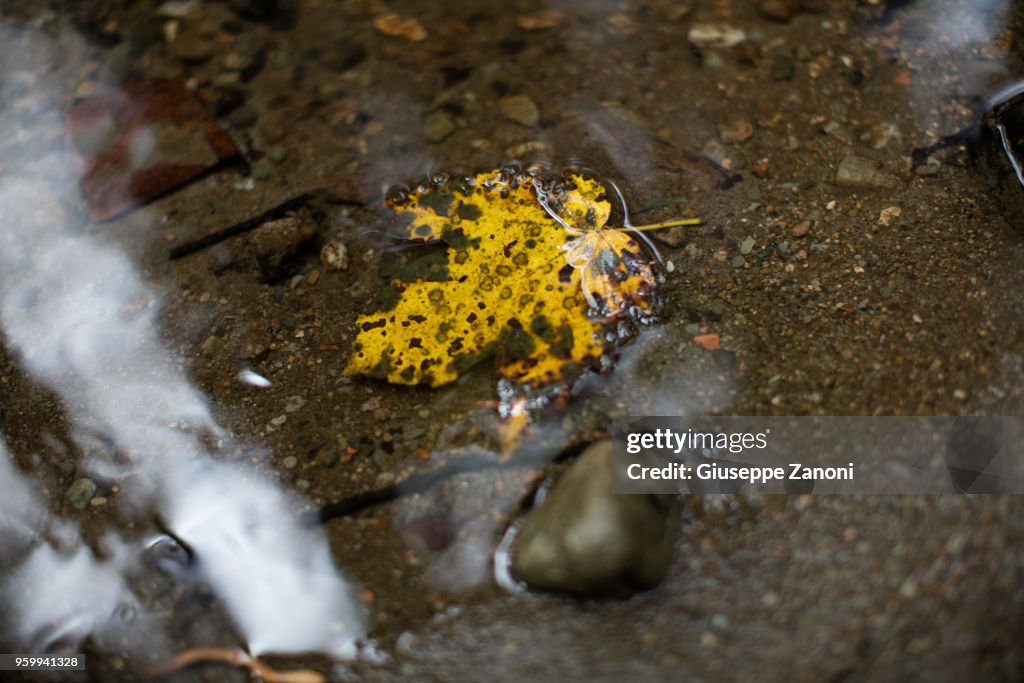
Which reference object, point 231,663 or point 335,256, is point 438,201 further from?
point 231,663

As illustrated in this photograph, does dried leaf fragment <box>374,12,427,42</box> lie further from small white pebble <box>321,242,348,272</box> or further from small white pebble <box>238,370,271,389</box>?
small white pebble <box>238,370,271,389</box>

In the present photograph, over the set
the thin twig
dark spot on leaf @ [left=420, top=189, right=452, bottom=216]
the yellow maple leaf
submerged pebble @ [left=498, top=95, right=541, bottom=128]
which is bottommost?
the thin twig

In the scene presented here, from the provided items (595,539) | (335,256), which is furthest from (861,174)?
(335,256)

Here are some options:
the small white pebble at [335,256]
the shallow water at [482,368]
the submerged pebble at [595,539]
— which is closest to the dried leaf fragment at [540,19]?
the shallow water at [482,368]

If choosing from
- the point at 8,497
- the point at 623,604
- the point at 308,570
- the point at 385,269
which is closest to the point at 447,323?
the point at 385,269

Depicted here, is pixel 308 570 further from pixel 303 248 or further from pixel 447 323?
pixel 303 248

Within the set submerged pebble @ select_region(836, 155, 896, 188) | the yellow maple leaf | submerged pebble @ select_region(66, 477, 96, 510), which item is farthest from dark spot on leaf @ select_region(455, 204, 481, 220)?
submerged pebble @ select_region(66, 477, 96, 510)

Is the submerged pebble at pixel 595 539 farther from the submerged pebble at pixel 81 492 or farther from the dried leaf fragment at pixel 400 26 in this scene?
the dried leaf fragment at pixel 400 26
